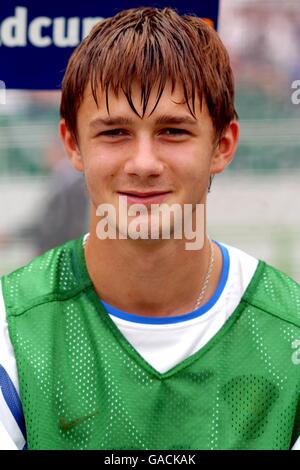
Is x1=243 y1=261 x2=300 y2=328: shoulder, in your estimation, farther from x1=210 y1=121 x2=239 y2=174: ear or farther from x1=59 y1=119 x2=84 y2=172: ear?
x1=59 y1=119 x2=84 y2=172: ear

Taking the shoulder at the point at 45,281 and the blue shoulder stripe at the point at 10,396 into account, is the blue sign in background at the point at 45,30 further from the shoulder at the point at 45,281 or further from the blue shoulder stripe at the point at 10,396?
the blue shoulder stripe at the point at 10,396

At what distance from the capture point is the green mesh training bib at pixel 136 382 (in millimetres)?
1744

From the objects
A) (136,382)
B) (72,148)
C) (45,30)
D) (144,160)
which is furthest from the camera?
(45,30)

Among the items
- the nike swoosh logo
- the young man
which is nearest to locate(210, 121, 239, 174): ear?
the young man

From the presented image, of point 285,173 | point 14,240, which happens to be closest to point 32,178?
point 14,240

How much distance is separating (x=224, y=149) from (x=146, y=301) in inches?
15.1

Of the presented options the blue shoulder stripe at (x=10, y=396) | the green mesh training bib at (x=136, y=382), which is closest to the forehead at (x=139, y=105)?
the green mesh training bib at (x=136, y=382)

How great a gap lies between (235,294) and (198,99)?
17.3 inches

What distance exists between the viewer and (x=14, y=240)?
390 cm

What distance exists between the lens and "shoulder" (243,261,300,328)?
1.86m

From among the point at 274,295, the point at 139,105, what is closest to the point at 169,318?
the point at 274,295

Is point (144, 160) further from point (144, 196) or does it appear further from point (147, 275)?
point (147, 275)

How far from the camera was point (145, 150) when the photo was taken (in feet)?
5.48
